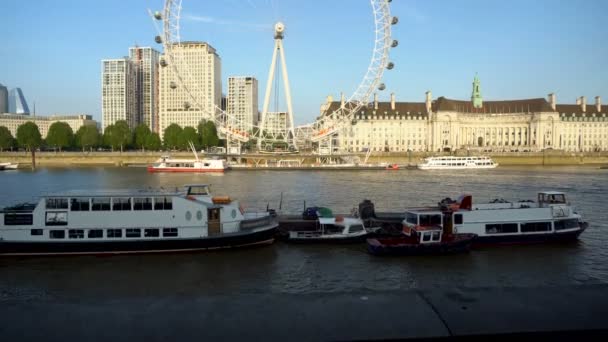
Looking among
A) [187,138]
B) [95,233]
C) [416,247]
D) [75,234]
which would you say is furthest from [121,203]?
[187,138]

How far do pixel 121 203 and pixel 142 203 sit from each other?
733 millimetres

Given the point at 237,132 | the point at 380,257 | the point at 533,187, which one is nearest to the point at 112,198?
the point at 380,257

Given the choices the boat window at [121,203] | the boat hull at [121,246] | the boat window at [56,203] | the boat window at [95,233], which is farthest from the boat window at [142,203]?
the boat window at [56,203]

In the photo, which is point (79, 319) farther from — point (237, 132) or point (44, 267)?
point (237, 132)

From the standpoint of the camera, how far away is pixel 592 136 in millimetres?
128000

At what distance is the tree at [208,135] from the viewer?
10881cm

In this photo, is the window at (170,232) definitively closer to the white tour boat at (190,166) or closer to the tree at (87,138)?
the white tour boat at (190,166)

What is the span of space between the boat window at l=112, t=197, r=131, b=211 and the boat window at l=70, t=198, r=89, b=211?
0.90 m

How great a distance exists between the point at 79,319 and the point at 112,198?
1510 centimetres

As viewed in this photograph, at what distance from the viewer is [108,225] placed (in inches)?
719

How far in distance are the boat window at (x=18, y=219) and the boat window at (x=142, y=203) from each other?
3.50m

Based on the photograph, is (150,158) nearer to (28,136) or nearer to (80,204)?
(28,136)

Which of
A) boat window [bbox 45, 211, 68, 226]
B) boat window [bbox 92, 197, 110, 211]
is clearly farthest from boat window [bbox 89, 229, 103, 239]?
boat window [bbox 45, 211, 68, 226]

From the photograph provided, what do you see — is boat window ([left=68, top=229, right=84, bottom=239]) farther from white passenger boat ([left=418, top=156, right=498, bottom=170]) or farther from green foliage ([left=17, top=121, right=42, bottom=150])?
green foliage ([left=17, top=121, right=42, bottom=150])
